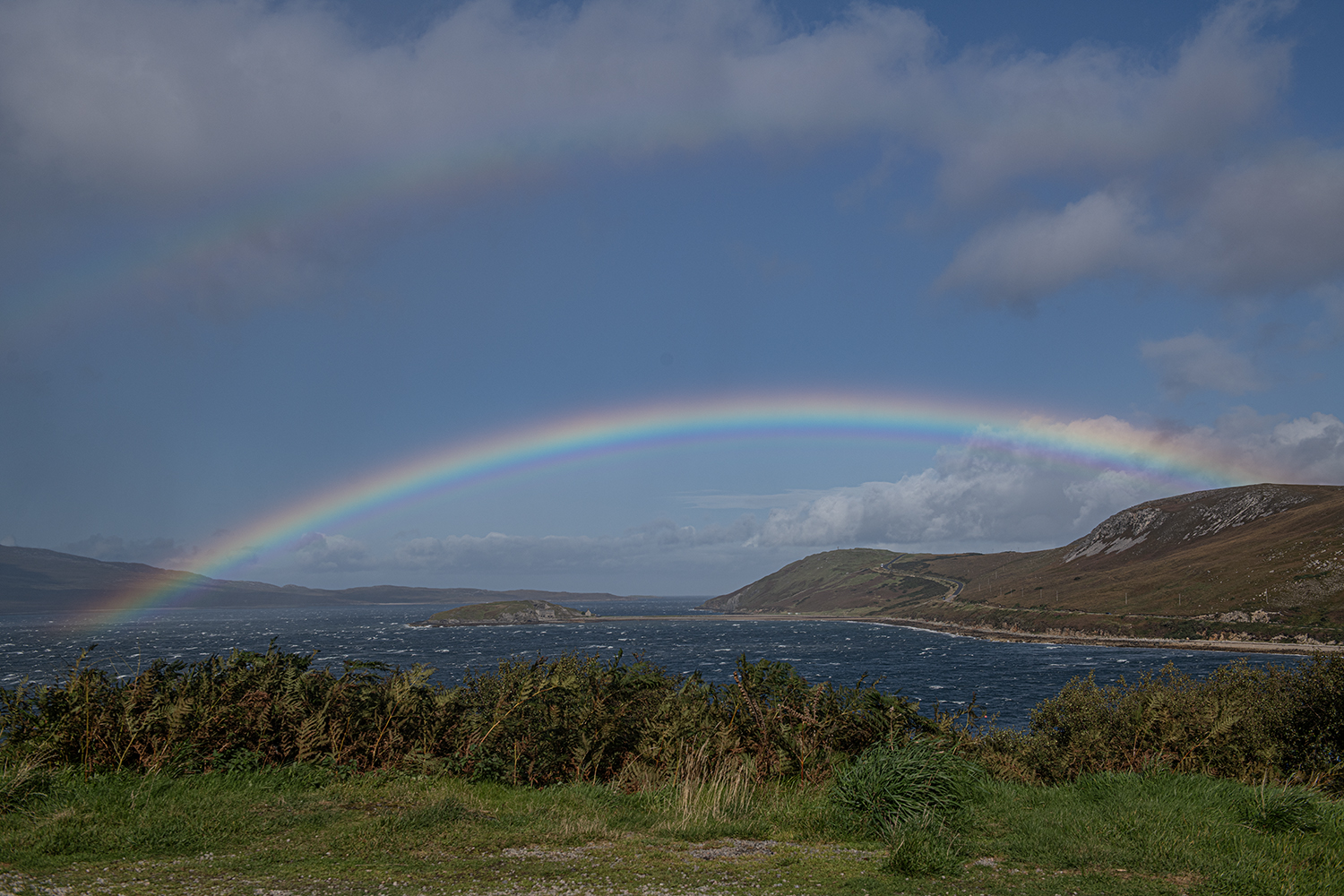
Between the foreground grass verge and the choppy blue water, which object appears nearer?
the foreground grass verge

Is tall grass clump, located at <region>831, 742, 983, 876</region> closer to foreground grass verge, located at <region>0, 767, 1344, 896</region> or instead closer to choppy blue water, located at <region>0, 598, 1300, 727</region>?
foreground grass verge, located at <region>0, 767, 1344, 896</region>

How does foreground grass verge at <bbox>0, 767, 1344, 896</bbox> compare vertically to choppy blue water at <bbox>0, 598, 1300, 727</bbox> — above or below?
above

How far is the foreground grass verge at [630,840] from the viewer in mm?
7605

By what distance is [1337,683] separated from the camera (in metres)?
14.1

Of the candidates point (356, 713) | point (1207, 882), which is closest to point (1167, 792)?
point (1207, 882)

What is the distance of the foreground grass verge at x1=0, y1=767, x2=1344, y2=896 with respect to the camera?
7.61m

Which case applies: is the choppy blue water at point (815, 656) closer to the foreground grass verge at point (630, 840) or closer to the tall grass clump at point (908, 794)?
the foreground grass verge at point (630, 840)

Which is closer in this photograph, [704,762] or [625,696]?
[704,762]

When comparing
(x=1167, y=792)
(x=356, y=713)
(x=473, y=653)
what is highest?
(x=356, y=713)

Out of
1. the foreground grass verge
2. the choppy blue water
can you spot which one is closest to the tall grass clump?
the foreground grass verge

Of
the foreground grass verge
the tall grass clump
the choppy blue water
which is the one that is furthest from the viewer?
the choppy blue water

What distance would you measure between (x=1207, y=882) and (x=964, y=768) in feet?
12.3

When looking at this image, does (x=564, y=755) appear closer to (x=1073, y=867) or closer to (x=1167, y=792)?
(x=1073, y=867)

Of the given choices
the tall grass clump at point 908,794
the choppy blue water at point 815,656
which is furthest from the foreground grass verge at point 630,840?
the choppy blue water at point 815,656
